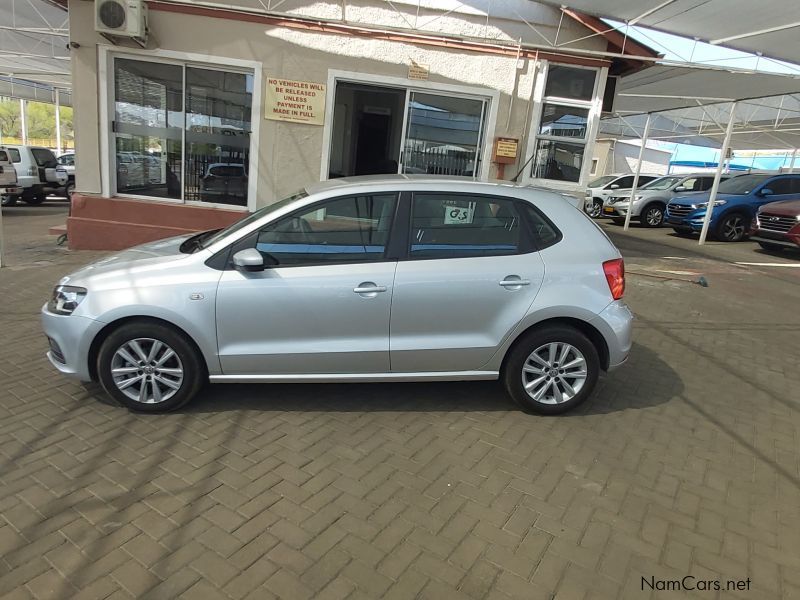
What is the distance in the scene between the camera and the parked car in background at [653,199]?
17.9m

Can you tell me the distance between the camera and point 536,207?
3945mm

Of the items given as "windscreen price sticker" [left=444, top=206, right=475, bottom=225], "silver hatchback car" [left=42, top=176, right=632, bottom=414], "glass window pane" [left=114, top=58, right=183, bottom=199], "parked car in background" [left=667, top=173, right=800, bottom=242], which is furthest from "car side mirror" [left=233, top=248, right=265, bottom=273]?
"parked car in background" [left=667, top=173, right=800, bottom=242]

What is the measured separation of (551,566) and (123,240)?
8211mm

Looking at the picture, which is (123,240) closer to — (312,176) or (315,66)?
(312,176)

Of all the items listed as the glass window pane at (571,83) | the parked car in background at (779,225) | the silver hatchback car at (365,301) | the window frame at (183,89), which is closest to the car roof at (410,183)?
the silver hatchback car at (365,301)

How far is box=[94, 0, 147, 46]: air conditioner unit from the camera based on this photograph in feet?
24.7

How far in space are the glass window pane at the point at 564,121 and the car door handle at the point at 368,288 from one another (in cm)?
627

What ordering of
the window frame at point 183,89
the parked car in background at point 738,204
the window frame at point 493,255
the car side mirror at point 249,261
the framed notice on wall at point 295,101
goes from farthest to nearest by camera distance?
1. the parked car in background at point 738,204
2. the framed notice on wall at point 295,101
3. the window frame at point 183,89
4. the window frame at point 493,255
5. the car side mirror at point 249,261

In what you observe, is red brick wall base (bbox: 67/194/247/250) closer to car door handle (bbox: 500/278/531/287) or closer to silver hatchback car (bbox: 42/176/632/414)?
silver hatchback car (bbox: 42/176/632/414)

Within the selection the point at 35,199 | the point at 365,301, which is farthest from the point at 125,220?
the point at 35,199

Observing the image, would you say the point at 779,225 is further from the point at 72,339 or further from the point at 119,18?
the point at 72,339

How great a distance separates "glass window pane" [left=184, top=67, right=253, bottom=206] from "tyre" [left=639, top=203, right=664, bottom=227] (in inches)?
567

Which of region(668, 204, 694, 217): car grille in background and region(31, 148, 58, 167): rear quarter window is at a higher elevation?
Answer: region(668, 204, 694, 217): car grille in background

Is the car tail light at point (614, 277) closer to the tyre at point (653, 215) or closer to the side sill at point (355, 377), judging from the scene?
the side sill at point (355, 377)
